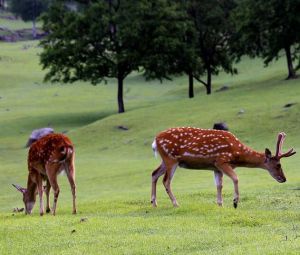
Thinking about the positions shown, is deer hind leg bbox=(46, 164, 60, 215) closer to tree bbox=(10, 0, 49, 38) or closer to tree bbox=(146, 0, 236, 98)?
tree bbox=(146, 0, 236, 98)

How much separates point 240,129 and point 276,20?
19242 millimetres

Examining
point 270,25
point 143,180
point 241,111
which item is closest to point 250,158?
point 143,180

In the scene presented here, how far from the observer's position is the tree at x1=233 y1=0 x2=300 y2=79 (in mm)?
52531

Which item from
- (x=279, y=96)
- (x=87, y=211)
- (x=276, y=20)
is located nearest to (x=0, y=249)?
(x=87, y=211)

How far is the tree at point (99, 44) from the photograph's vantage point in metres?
52.6

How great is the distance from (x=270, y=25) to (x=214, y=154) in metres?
39.8

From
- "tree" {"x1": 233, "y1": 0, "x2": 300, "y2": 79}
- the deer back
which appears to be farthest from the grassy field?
"tree" {"x1": 233, "y1": 0, "x2": 300, "y2": 79}

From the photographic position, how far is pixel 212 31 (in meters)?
59.6

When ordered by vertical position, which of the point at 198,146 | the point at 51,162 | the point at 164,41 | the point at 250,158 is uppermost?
the point at 198,146

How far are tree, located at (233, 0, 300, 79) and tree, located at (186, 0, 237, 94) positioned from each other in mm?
2685

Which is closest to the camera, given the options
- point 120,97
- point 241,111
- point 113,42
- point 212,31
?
point 241,111

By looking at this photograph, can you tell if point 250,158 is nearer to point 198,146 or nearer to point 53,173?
point 198,146

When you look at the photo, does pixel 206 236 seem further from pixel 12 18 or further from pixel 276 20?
pixel 12 18

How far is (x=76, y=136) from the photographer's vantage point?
138 ft
